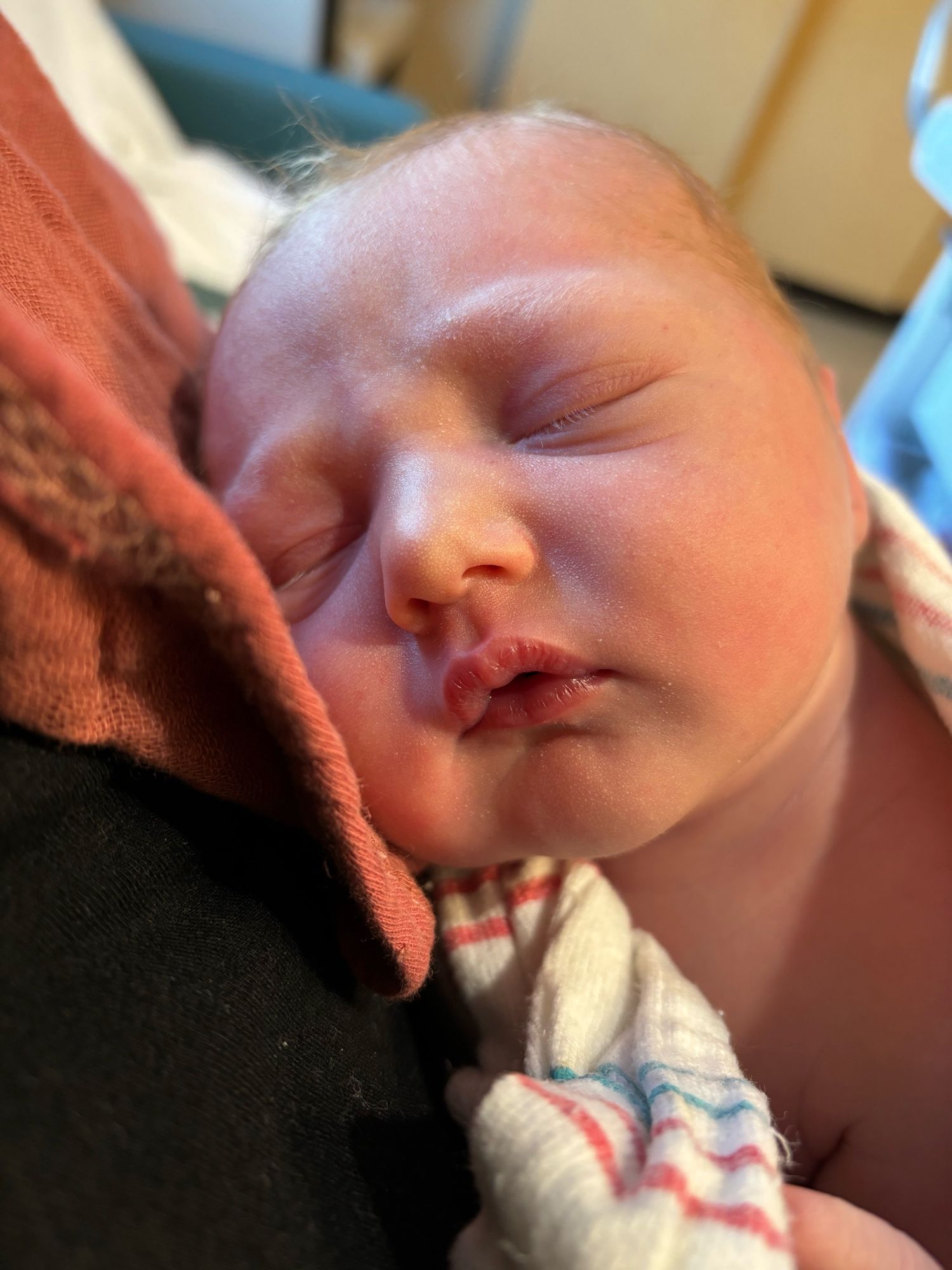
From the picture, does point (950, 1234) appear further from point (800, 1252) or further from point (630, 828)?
point (630, 828)

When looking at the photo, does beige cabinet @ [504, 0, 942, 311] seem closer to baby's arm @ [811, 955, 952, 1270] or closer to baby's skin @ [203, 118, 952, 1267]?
baby's skin @ [203, 118, 952, 1267]

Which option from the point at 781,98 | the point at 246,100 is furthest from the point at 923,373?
the point at 781,98

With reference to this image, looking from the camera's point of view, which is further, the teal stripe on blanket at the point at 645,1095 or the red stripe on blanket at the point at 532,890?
the red stripe on blanket at the point at 532,890

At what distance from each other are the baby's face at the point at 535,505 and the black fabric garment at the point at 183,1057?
0.13 metres

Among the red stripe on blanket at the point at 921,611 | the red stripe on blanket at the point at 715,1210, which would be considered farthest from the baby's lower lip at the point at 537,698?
the red stripe on blanket at the point at 921,611

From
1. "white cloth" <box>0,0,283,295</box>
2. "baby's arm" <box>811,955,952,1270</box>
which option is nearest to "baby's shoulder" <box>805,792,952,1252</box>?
"baby's arm" <box>811,955,952,1270</box>

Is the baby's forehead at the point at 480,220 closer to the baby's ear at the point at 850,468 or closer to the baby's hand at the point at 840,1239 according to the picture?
the baby's ear at the point at 850,468

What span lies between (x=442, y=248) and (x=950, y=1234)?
748 millimetres

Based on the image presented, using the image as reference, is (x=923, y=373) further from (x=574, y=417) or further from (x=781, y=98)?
(x=781, y=98)

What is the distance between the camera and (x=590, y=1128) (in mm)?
477

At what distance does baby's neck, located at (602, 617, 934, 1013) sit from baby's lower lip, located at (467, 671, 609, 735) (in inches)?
9.1

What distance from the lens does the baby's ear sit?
30.6 inches

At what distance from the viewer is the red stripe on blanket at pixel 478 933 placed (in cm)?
72

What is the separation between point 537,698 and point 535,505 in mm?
120
